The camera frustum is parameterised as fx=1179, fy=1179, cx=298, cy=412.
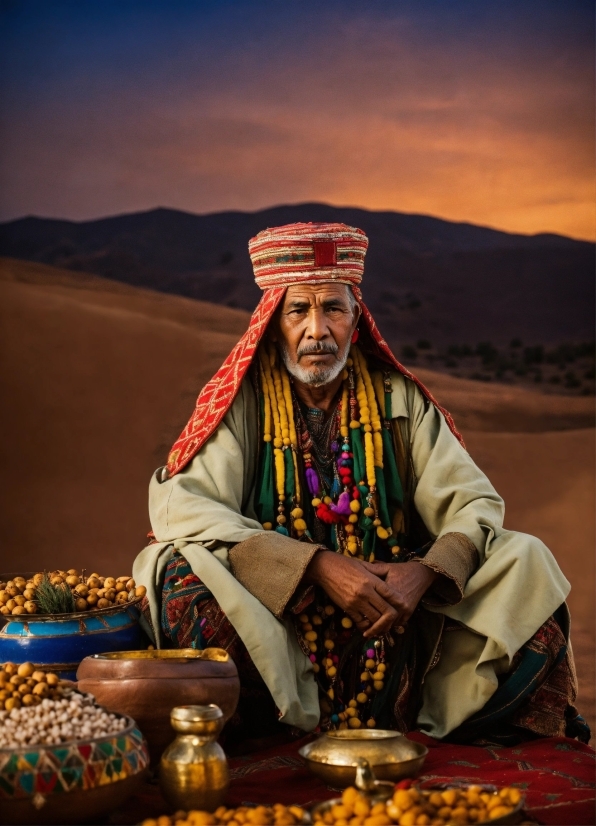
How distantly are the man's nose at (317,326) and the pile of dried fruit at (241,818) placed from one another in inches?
73.1

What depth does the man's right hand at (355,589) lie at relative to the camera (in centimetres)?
366

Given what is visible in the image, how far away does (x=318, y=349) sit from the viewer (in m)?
4.15

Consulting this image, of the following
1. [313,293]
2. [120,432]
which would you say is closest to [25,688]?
[313,293]

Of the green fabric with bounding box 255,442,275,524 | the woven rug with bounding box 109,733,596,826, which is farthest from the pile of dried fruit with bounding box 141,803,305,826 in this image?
the green fabric with bounding box 255,442,275,524

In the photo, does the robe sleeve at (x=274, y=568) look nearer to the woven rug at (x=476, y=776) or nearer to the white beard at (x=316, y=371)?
the woven rug at (x=476, y=776)

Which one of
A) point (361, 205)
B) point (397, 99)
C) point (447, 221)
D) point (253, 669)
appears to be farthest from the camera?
point (447, 221)

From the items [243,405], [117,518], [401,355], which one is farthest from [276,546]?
[401,355]

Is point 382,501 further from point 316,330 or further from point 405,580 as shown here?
point 316,330

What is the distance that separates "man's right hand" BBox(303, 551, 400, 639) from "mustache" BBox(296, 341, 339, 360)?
0.78 m

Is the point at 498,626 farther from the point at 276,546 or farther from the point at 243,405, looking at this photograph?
the point at 243,405

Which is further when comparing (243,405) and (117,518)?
(117,518)

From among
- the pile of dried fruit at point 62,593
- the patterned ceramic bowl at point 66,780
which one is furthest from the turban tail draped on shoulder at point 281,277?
the patterned ceramic bowl at point 66,780

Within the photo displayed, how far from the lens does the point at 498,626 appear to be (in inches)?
146

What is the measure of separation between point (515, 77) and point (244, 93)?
4.90 meters
